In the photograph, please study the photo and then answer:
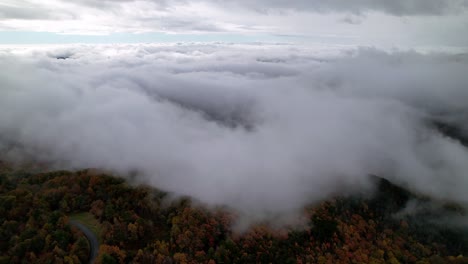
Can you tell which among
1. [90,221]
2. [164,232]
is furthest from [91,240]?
[164,232]

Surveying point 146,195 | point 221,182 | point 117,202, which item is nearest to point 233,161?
point 221,182

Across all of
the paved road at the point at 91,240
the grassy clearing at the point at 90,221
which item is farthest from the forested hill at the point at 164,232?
the paved road at the point at 91,240

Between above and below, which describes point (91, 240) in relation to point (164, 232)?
above

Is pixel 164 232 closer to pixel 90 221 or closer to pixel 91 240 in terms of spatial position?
pixel 91 240

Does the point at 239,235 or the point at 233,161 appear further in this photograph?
the point at 233,161

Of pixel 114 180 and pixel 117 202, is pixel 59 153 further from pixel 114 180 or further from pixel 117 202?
pixel 117 202

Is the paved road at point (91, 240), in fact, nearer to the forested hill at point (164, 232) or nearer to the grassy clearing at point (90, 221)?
the grassy clearing at point (90, 221)
